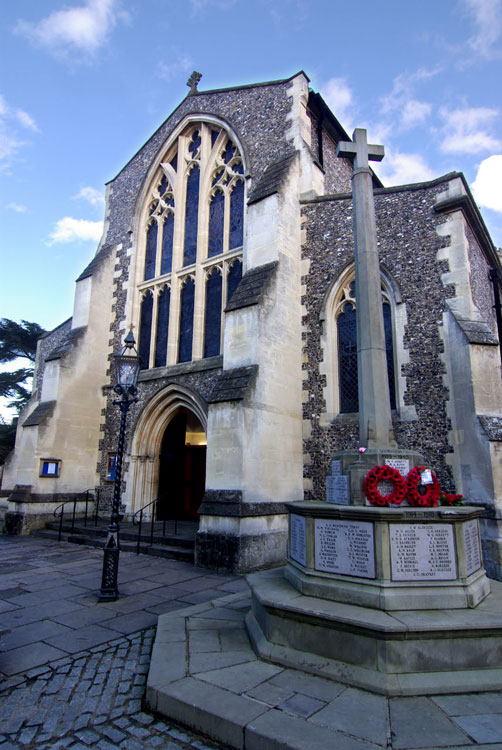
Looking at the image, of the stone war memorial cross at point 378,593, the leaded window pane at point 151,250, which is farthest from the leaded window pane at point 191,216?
the stone war memorial cross at point 378,593

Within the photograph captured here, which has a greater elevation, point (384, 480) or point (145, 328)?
point (145, 328)

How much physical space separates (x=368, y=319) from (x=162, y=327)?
950 cm


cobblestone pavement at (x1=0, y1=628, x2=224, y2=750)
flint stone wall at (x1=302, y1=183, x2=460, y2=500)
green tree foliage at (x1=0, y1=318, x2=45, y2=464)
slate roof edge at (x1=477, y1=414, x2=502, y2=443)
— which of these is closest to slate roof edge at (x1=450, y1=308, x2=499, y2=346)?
flint stone wall at (x1=302, y1=183, x2=460, y2=500)

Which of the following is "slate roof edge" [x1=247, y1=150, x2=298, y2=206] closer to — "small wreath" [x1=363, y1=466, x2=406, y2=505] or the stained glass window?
the stained glass window

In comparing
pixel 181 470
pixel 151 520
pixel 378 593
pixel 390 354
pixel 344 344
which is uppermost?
pixel 344 344

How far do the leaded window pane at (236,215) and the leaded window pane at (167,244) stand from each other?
2.36 metres

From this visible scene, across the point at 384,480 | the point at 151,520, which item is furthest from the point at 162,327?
the point at 384,480

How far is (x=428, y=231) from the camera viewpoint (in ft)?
30.2

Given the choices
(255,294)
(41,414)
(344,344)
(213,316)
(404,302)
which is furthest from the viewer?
(41,414)

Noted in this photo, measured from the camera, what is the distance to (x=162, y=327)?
13711 millimetres

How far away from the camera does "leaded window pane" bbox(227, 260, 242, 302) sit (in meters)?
12.0

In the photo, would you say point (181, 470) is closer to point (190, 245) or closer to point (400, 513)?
point (190, 245)

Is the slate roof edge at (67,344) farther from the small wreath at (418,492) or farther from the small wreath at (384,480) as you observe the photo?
the small wreath at (418,492)

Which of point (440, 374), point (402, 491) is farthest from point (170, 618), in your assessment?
point (440, 374)
